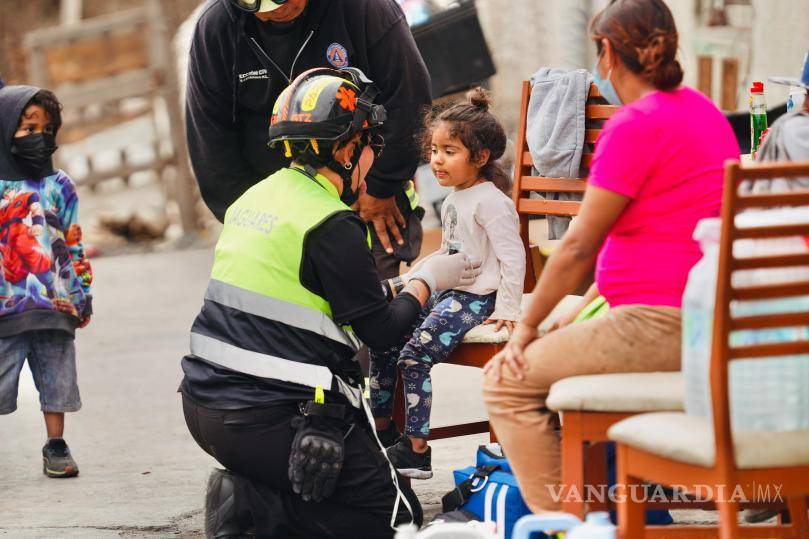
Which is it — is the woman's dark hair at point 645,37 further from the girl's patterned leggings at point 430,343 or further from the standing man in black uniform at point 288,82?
the standing man in black uniform at point 288,82

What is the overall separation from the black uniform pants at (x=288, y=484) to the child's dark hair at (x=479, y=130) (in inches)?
39.1

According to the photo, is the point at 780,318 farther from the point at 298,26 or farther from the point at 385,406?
the point at 298,26

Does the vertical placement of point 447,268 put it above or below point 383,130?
below

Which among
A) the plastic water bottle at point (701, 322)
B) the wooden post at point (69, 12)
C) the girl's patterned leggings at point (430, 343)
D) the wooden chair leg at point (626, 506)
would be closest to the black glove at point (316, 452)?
the girl's patterned leggings at point (430, 343)

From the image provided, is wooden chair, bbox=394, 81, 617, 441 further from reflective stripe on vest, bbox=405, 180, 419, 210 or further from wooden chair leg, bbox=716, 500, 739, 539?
wooden chair leg, bbox=716, 500, 739, 539

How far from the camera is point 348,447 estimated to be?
3.97 metres

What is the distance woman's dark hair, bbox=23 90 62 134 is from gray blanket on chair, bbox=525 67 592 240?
1959mm

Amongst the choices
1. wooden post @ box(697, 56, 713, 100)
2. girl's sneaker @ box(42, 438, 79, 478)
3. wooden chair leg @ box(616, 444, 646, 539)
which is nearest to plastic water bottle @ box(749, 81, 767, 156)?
wooden chair leg @ box(616, 444, 646, 539)

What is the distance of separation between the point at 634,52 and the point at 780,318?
0.80 metres

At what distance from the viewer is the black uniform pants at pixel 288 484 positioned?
3902mm

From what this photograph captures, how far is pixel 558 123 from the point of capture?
4.63 metres

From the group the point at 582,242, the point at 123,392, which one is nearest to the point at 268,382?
the point at 582,242

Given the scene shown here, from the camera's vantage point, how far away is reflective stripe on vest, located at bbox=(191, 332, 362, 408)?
3857 millimetres

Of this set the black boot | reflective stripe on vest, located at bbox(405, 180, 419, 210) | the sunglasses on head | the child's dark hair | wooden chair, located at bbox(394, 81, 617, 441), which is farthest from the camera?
reflective stripe on vest, located at bbox(405, 180, 419, 210)
